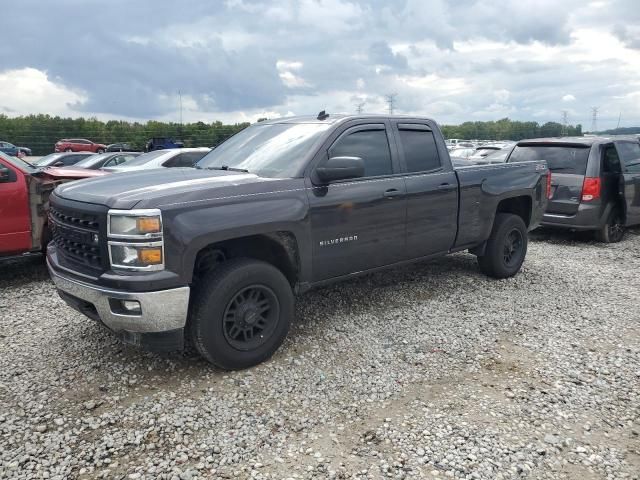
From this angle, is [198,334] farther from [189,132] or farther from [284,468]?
[189,132]

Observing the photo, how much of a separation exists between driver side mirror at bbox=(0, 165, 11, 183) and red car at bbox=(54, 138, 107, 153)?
1113 inches

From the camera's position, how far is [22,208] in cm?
597

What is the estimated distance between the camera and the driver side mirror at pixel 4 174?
591 centimetres

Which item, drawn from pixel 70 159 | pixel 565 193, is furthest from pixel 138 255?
pixel 70 159

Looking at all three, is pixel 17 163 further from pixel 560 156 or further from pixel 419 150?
pixel 560 156

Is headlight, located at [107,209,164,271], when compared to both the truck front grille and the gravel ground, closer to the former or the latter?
the truck front grille

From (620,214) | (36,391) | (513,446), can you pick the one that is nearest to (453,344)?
(513,446)

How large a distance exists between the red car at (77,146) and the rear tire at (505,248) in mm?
30594

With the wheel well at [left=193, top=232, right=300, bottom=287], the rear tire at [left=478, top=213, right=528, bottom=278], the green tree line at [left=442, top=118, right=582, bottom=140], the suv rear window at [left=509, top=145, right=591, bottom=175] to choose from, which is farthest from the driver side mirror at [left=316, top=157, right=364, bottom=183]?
the green tree line at [left=442, top=118, right=582, bottom=140]

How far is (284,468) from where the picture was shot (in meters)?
2.85

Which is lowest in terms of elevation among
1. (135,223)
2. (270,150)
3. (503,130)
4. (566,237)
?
(566,237)

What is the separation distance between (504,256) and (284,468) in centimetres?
444

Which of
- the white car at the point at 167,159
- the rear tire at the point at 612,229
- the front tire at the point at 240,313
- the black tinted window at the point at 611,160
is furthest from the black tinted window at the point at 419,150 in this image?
the white car at the point at 167,159

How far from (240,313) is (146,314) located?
708mm
